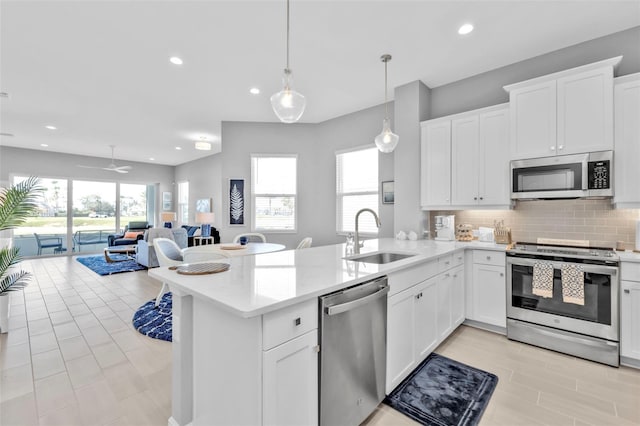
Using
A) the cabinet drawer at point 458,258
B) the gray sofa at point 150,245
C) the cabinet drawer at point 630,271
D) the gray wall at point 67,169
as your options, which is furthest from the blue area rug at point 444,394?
the gray wall at point 67,169

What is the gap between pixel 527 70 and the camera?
10.6 ft

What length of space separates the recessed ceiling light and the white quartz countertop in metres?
2.21

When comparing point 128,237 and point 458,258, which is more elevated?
point 458,258

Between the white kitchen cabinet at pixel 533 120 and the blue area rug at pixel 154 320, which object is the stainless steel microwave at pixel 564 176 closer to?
the white kitchen cabinet at pixel 533 120

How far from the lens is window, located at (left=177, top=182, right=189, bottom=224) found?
9.96 m

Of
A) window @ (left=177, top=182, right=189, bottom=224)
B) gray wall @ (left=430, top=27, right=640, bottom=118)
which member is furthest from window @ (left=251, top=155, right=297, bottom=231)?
window @ (left=177, top=182, right=189, bottom=224)

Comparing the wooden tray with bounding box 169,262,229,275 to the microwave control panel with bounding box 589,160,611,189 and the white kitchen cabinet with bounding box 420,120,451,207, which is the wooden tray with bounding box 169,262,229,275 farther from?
the microwave control panel with bounding box 589,160,611,189

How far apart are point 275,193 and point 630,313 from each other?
4.76 m

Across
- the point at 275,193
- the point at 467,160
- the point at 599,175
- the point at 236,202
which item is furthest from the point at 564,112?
the point at 236,202

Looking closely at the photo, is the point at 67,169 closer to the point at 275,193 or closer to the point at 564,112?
the point at 275,193

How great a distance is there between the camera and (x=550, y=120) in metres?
2.81

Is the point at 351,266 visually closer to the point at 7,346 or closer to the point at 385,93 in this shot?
the point at 385,93

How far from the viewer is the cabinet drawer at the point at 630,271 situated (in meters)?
A: 2.28

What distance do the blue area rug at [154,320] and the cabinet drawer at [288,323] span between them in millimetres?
2226
